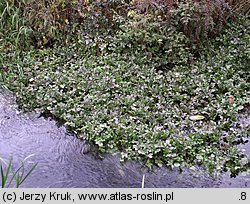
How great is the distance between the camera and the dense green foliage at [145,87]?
347 centimetres

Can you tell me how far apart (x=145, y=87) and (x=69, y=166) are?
1335 millimetres

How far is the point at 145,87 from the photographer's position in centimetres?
427

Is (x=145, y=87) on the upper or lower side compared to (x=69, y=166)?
upper

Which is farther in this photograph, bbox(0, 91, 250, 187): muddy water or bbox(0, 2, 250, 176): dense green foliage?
bbox(0, 2, 250, 176): dense green foliage

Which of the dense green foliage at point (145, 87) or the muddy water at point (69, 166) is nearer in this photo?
the muddy water at point (69, 166)

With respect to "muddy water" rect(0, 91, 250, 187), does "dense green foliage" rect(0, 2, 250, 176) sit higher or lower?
higher

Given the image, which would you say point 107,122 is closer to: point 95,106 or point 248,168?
point 95,106

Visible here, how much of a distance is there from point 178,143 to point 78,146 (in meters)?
0.95

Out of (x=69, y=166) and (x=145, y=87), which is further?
(x=145, y=87)

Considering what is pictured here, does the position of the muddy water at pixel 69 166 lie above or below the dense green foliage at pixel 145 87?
below

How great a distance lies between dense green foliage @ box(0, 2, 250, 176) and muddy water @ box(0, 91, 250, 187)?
0.33ft

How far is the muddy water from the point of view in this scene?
10.5ft

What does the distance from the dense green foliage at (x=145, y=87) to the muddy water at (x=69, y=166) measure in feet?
0.33

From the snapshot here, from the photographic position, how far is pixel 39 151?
3.59 m
